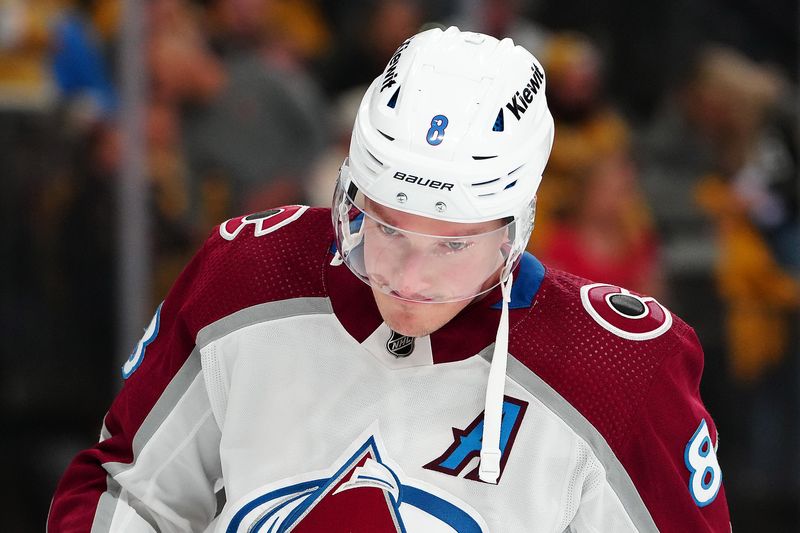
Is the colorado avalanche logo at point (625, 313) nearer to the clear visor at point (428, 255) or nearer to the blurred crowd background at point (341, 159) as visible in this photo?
the clear visor at point (428, 255)

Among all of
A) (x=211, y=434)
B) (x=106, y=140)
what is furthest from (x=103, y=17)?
(x=211, y=434)

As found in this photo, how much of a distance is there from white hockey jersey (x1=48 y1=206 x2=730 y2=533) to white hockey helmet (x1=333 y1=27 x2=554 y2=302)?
0.10m

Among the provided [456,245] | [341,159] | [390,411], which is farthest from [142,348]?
[341,159]

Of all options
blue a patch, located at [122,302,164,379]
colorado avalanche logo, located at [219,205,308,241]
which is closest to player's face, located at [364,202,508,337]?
colorado avalanche logo, located at [219,205,308,241]

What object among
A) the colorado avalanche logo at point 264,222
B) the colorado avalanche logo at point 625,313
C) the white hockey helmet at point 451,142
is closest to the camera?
the white hockey helmet at point 451,142

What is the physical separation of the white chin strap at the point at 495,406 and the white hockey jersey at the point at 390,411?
27mm

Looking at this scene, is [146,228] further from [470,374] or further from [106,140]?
[470,374]

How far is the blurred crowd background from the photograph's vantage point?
350 centimetres

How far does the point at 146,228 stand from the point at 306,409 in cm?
213

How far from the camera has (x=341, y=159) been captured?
3510mm

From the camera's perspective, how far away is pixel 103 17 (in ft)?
11.4

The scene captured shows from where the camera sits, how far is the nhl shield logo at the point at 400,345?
1.49 m

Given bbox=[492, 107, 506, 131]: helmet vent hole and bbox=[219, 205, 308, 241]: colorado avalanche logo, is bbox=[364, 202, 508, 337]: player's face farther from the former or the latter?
bbox=[219, 205, 308, 241]: colorado avalanche logo

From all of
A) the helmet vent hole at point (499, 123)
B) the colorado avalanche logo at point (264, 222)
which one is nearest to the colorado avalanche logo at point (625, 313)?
the helmet vent hole at point (499, 123)
